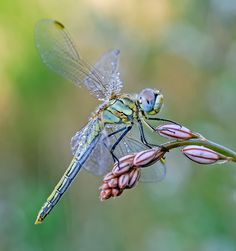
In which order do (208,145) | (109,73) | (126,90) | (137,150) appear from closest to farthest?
(208,145), (137,150), (109,73), (126,90)

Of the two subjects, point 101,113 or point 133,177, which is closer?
point 133,177

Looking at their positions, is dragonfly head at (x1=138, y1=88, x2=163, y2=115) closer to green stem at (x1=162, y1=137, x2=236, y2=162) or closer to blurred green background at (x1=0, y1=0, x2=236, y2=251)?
green stem at (x1=162, y1=137, x2=236, y2=162)

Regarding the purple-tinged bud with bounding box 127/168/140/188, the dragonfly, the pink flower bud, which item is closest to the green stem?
the pink flower bud

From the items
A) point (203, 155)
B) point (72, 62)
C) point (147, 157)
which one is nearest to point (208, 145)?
point (203, 155)

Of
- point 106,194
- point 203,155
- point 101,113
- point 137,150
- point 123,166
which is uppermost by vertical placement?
point 101,113

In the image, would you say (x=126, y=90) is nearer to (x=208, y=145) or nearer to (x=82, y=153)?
(x=82, y=153)

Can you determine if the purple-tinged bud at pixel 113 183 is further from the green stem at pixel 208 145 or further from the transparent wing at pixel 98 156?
the transparent wing at pixel 98 156

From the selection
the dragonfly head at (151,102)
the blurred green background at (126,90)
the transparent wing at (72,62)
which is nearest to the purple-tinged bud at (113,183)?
the dragonfly head at (151,102)
